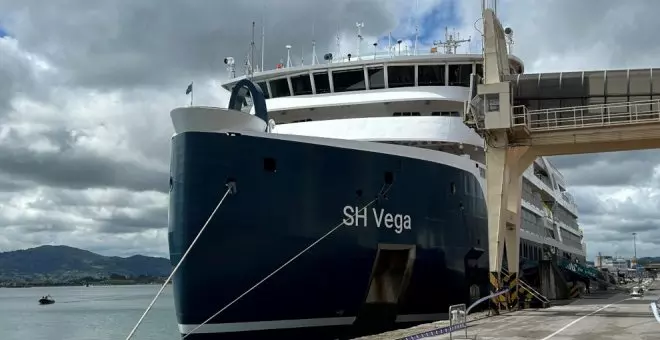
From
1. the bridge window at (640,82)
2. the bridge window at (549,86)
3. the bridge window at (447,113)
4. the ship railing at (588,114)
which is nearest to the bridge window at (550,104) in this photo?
the bridge window at (549,86)

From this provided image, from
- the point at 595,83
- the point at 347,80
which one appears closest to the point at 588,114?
the point at 595,83

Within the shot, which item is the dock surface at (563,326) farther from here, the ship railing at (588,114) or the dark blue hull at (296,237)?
the ship railing at (588,114)

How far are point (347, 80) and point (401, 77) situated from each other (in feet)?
5.56

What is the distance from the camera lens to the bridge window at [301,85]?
69.8 ft

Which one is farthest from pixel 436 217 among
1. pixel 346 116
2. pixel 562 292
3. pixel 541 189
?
pixel 541 189

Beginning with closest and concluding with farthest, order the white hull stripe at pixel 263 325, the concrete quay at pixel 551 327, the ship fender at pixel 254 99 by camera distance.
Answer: the concrete quay at pixel 551 327 < the white hull stripe at pixel 263 325 < the ship fender at pixel 254 99

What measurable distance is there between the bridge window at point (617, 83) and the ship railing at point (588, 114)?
490 millimetres

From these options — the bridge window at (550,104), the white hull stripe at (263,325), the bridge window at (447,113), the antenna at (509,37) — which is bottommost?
the white hull stripe at (263,325)

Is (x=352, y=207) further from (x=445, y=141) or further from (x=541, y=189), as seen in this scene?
(x=541, y=189)

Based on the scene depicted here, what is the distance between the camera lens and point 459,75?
69.1 feet

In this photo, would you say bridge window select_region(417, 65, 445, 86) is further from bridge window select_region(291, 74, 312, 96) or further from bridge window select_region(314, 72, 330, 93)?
bridge window select_region(291, 74, 312, 96)

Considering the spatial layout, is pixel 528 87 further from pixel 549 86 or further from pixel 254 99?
pixel 254 99

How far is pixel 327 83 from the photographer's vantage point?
21.1 metres

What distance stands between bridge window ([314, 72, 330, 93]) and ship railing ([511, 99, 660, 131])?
5811 mm
